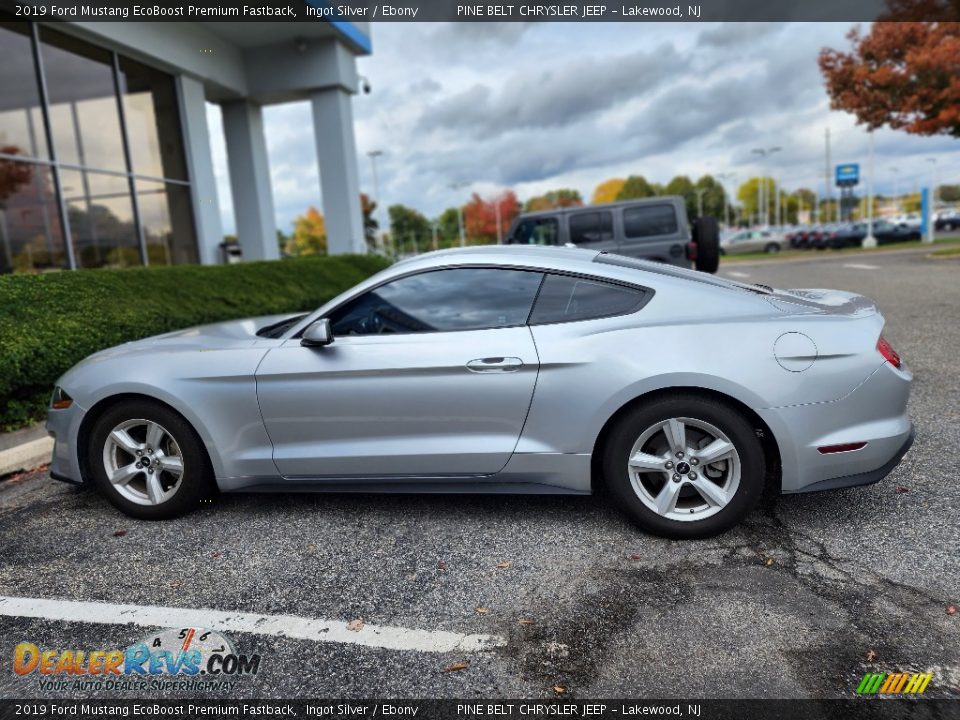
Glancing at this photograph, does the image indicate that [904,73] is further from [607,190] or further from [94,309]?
[607,190]

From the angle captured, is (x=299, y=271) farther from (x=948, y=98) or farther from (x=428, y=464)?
(x=948, y=98)

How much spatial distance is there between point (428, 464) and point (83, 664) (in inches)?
63.8

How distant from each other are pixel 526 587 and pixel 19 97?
38.7ft

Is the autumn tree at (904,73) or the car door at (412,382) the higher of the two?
the autumn tree at (904,73)

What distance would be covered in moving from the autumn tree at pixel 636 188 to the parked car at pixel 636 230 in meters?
88.8

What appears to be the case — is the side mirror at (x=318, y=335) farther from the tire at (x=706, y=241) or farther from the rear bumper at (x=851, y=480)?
the tire at (x=706, y=241)

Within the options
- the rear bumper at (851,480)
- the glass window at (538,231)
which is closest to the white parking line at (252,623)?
the rear bumper at (851,480)

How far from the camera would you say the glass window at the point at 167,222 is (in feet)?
43.0

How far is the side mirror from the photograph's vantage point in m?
3.37

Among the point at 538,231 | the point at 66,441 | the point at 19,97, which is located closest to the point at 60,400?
the point at 66,441

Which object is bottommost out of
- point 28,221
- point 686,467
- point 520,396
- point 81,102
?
point 686,467

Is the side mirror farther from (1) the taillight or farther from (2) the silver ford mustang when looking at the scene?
(1) the taillight

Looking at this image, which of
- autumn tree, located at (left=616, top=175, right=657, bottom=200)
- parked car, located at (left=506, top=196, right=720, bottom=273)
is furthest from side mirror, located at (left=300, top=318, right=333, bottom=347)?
autumn tree, located at (left=616, top=175, right=657, bottom=200)

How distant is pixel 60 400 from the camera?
382 cm
